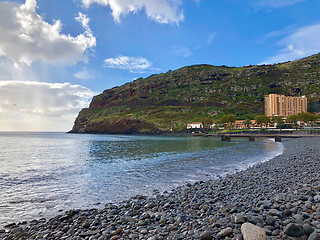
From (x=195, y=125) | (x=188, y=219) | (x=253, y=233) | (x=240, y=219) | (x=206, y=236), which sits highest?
(x=195, y=125)

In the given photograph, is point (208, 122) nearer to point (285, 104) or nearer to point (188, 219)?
point (285, 104)

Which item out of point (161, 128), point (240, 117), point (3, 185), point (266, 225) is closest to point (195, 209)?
point (266, 225)

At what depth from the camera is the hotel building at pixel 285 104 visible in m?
190

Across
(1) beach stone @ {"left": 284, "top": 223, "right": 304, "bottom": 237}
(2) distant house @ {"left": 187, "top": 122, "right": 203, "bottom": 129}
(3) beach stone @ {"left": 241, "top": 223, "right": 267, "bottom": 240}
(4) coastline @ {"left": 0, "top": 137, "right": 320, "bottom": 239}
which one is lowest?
(4) coastline @ {"left": 0, "top": 137, "right": 320, "bottom": 239}

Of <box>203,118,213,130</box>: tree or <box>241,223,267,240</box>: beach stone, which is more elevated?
<box>203,118,213,130</box>: tree

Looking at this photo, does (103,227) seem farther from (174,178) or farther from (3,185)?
(3,185)

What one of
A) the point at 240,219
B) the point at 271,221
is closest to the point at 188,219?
the point at 240,219

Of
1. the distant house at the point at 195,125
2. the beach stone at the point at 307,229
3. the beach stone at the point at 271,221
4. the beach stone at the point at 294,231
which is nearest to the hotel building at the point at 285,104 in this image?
the distant house at the point at 195,125

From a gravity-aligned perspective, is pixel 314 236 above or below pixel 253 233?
above

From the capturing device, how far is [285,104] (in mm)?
191625

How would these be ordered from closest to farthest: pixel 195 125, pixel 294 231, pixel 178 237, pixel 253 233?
1. pixel 294 231
2. pixel 253 233
3. pixel 178 237
4. pixel 195 125

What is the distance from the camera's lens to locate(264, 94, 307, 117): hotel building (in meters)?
190

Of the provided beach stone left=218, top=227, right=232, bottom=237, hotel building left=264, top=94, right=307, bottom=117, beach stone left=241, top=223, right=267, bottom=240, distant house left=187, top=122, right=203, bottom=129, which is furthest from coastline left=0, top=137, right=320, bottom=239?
hotel building left=264, top=94, right=307, bottom=117

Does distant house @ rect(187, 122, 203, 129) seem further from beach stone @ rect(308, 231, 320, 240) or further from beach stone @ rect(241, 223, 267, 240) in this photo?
beach stone @ rect(308, 231, 320, 240)
